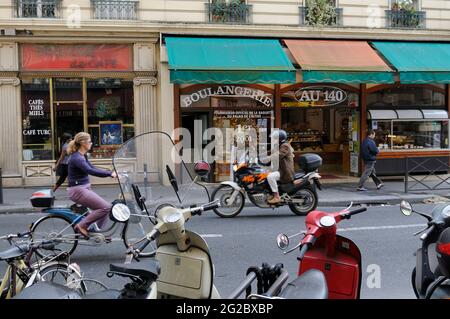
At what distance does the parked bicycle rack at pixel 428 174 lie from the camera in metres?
13.9

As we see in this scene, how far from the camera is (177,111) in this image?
1520 centimetres

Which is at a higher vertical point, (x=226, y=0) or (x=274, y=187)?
(x=226, y=0)

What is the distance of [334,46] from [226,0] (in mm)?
3487

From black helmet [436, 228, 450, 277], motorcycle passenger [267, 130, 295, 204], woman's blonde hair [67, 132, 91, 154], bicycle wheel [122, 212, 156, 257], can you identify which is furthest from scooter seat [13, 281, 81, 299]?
motorcycle passenger [267, 130, 295, 204]

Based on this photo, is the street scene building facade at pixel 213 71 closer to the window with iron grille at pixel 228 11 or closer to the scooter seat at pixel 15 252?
the window with iron grille at pixel 228 11

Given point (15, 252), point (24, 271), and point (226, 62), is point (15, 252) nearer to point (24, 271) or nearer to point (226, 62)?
point (24, 271)

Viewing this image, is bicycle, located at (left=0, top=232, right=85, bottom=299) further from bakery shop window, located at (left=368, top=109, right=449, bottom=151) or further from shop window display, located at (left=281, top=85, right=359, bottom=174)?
bakery shop window, located at (left=368, top=109, right=449, bottom=151)

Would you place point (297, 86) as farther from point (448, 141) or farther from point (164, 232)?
point (164, 232)

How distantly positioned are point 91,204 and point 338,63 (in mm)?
9813

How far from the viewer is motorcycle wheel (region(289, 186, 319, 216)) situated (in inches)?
419

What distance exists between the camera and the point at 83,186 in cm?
713

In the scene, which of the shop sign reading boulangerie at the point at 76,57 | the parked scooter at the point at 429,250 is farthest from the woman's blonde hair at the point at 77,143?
the shop sign reading boulangerie at the point at 76,57

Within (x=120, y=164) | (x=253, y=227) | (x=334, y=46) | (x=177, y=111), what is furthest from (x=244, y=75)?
(x=120, y=164)

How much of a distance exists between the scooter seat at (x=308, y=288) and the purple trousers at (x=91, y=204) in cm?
440
